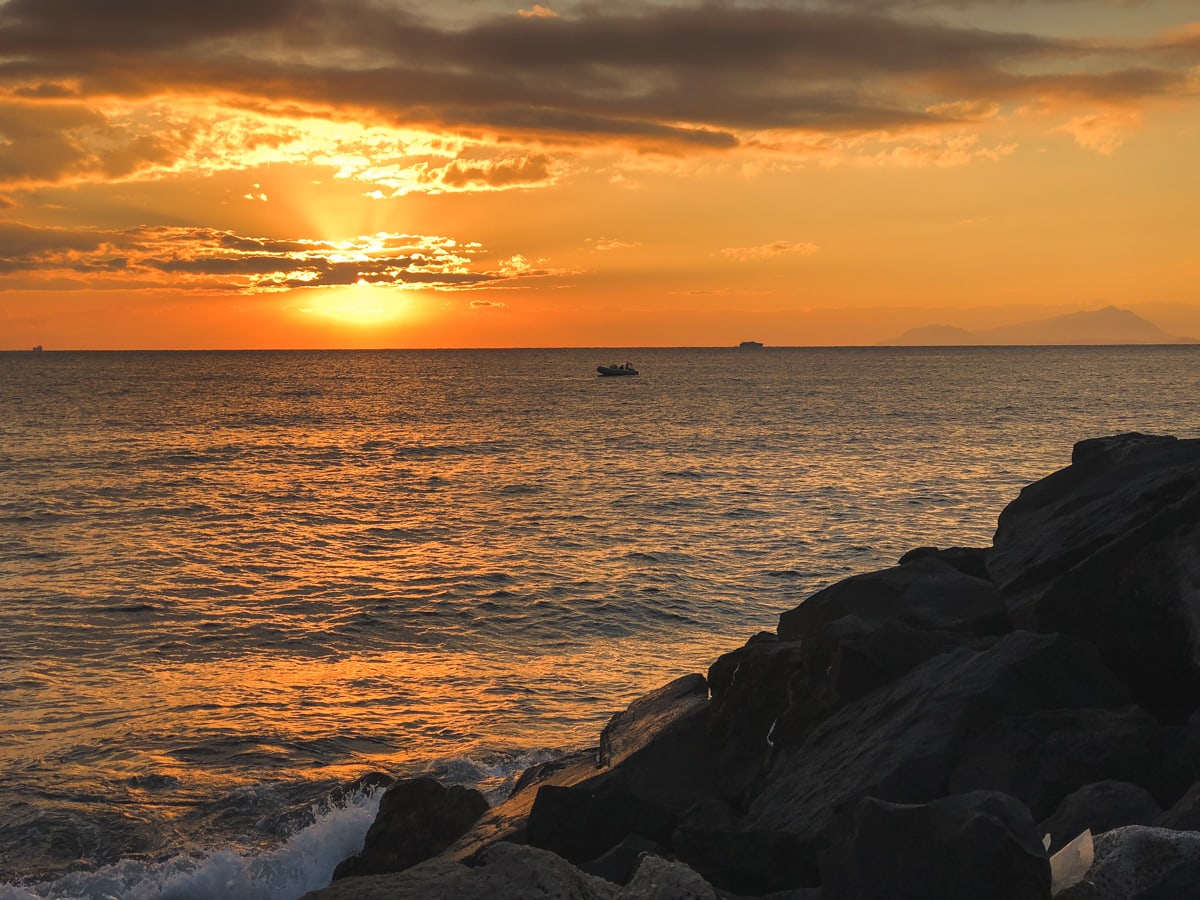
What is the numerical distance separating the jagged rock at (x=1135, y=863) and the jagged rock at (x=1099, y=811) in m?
1.28

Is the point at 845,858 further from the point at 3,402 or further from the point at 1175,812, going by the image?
the point at 3,402

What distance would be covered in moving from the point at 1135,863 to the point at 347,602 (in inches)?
971

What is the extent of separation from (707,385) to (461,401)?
5246 cm

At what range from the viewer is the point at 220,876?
43.8ft

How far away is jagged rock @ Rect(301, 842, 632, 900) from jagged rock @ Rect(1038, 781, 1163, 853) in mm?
3834

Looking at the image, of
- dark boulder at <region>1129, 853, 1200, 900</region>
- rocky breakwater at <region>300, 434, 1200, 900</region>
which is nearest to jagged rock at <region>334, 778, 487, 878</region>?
rocky breakwater at <region>300, 434, 1200, 900</region>

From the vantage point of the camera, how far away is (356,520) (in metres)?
45.0

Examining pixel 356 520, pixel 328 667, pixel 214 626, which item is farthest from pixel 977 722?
pixel 356 520

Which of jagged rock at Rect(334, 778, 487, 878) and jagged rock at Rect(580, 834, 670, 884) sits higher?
jagged rock at Rect(580, 834, 670, 884)

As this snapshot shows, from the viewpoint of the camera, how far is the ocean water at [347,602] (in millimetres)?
15648

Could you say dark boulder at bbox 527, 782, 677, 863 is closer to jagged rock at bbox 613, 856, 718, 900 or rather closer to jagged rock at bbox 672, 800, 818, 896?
jagged rock at bbox 672, 800, 818, 896

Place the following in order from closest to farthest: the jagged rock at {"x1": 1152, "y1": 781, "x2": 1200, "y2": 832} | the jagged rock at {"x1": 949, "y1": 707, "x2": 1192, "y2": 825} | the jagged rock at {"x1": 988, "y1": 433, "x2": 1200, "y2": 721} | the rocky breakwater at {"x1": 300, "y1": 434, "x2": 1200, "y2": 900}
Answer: the rocky breakwater at {"x1": 300, "y1": 434, "x2": 1200, "y2": 900} → the jagged rock at {"x1": 1152, "y1": 781, "x2": 1200, "y2": 832} → the jagged rock at {"x1": 949, "y1": 707, "x2": 1192, "y2": 825} → the jagged rock at {"x1": 988, "y1": 433, "x2": 1200, "y2": 721}

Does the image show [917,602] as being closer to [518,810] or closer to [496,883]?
[518,810]

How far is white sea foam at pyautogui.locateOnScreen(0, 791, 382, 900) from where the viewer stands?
13.0 metres
